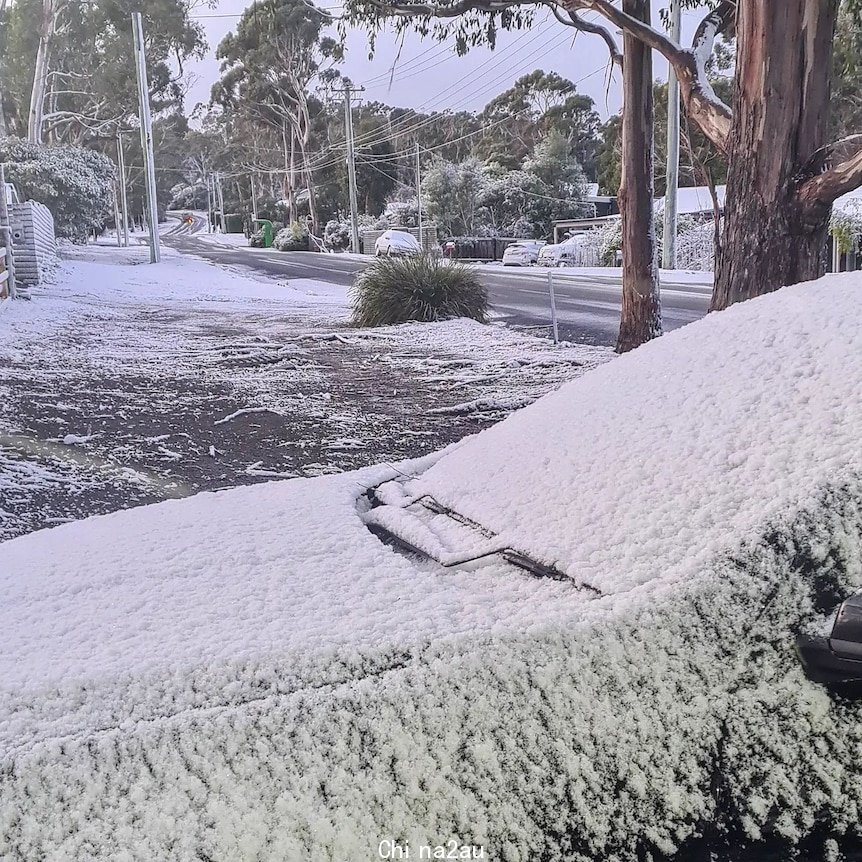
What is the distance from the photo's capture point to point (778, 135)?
677 cm

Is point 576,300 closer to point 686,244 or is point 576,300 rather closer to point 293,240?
point 686,244

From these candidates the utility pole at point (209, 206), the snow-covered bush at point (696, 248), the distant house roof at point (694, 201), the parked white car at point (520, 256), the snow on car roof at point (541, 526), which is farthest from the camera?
the utility pole at point (209, 206)

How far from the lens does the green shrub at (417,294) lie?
45.0 feet

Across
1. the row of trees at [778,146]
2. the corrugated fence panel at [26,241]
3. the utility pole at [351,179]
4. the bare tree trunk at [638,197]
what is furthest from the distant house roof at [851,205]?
the utility pole at [351,179]

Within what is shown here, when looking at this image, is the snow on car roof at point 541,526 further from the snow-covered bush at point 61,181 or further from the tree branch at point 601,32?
the snow-covered bush at point 61,181

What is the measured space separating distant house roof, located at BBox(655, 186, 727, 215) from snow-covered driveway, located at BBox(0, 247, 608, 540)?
2150 centimetres

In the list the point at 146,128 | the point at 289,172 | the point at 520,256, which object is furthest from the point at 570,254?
the point at 289,172

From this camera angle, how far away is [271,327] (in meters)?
13.9

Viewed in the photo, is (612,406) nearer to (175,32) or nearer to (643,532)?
(643,532)

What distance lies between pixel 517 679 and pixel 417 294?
12596mm

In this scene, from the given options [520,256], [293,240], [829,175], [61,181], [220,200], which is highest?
[220,200]

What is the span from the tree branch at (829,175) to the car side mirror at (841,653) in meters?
5.76

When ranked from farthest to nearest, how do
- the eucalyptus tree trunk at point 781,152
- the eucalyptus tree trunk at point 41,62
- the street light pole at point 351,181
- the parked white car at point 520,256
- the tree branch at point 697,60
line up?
1. the street light pole at point 351,181
2. the parked white car at point 520,256
3. the eucalyptus tree trunk at point 41,62
4. the tree branch at point 697,60
5. the eucalyptus tree trunk at point 781,152

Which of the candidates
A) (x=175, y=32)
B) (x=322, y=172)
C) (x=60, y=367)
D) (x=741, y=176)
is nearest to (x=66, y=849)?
(x=741, y=176)
